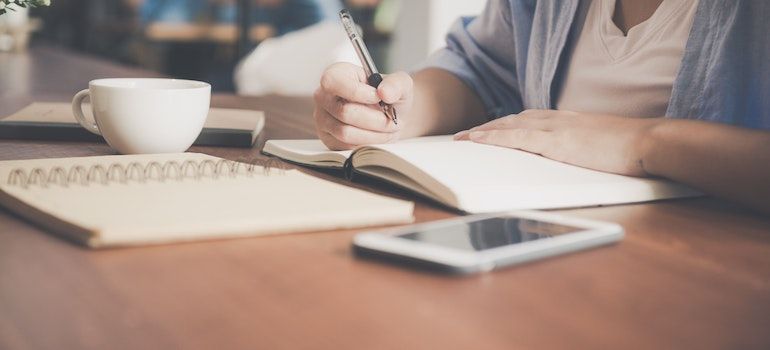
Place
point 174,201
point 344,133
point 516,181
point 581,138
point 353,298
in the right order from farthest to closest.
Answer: point 344,133 → point 581,138 → point 516,181 → point 174,201 → point 353,298

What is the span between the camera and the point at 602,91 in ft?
3.91

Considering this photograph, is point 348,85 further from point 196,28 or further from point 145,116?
point 196,28

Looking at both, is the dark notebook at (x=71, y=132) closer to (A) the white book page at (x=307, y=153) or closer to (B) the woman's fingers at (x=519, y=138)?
(A) the white book page at (x=307, y=153)

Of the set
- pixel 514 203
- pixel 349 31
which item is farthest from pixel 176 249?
pixel 349 31

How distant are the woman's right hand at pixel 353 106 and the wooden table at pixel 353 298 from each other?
35cm

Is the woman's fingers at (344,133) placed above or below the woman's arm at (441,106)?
above

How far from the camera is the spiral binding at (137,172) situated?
25.9 inches

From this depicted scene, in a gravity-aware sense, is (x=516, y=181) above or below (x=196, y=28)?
above

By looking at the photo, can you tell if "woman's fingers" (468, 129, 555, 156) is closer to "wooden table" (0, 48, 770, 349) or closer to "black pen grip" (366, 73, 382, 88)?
"black pen grip" (366, 73, 382, 88)

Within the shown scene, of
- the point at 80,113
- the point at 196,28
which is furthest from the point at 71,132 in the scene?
the point at 196,28

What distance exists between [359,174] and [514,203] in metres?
0.19

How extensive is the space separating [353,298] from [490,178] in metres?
0.28

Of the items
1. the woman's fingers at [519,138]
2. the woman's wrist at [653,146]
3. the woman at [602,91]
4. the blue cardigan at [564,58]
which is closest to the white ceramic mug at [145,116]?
the woman at [602,91]

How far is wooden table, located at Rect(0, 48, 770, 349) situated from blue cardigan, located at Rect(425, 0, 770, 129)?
38 centimetres
